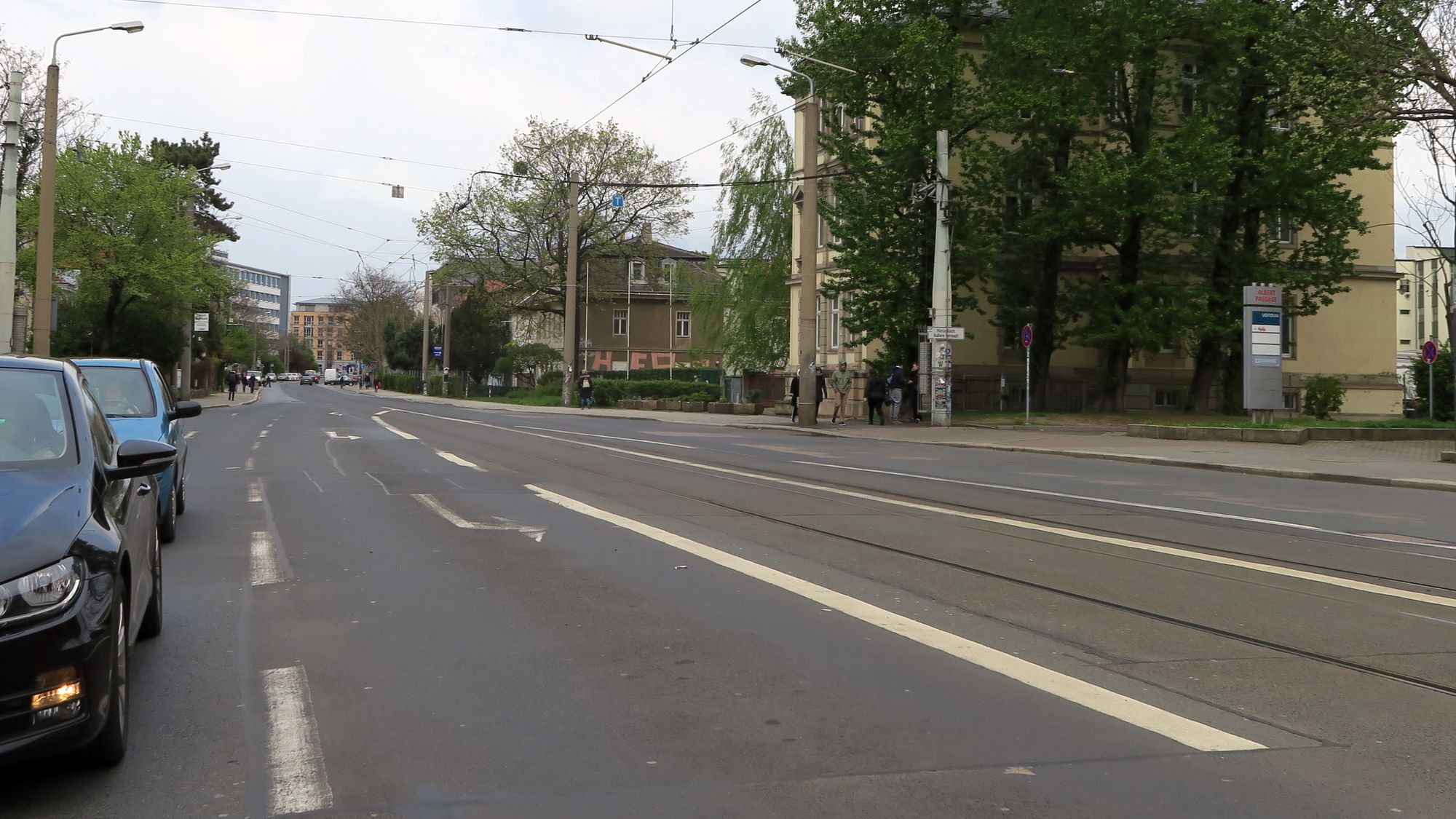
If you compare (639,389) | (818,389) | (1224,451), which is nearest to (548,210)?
(639,389)

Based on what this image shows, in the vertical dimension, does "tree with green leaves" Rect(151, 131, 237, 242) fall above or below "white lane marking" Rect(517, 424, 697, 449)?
above

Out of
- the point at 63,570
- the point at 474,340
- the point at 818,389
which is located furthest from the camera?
the point at 474,340

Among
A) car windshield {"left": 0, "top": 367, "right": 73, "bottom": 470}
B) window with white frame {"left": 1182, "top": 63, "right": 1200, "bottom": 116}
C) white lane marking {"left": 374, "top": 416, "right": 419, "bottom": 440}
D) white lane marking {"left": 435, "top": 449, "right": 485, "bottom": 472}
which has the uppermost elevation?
window with white frame {"left": 1182, "top": 63, "right": 1200, "bottom": 116}

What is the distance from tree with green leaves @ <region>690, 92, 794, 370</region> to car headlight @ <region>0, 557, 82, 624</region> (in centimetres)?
4676

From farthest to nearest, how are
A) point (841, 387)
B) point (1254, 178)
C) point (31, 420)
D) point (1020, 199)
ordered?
1. point (841, 387)
2. point (1020, 199)
3. point (1254, 178)
4. point (31, 420)

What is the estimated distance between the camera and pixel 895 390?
3406 cm

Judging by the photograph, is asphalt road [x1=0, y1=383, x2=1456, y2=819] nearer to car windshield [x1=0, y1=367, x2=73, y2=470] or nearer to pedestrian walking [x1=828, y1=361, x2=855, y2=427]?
car windshield [x1=0, y1=367, x2=73, y2=470]

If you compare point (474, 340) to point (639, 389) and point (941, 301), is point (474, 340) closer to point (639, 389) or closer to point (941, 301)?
point (639, 389)

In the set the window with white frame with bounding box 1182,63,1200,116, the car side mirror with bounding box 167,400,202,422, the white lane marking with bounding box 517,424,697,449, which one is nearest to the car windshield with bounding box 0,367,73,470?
the car side mirror with bounding box 167,400,202,422

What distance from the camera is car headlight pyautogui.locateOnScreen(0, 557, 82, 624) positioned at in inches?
142

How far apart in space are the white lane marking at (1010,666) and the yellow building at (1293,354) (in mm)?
30989

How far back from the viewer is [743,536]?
10.0 meters

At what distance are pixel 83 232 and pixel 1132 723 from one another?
46.6 metres

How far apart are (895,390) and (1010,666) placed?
94.2 feet
